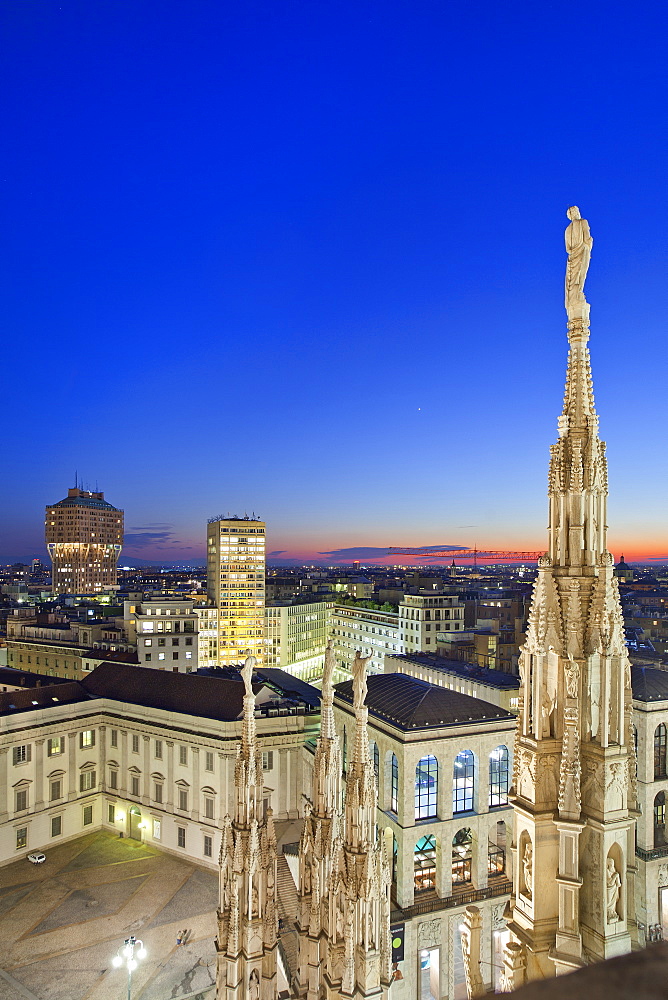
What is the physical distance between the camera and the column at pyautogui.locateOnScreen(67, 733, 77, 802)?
5678 cm

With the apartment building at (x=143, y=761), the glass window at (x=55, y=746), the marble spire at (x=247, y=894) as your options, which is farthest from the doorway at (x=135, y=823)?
the marble spire at (x=247, y=894)

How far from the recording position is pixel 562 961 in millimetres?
9406

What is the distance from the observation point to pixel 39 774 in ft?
179

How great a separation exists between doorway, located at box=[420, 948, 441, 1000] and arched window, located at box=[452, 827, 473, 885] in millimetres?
4836

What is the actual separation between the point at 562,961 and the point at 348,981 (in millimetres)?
12497

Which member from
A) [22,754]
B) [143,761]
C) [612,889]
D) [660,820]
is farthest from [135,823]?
[612,889]

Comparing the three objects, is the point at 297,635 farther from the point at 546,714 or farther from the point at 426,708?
the point at 546,714

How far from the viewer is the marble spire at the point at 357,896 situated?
18.7 m

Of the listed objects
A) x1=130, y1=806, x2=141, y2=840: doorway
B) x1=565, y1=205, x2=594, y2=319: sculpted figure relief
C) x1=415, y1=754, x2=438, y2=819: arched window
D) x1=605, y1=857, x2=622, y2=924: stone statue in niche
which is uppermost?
x1=565, y1=205, x2=594, y2=319: sculpted figure relief

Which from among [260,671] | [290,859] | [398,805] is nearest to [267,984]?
[398,805]

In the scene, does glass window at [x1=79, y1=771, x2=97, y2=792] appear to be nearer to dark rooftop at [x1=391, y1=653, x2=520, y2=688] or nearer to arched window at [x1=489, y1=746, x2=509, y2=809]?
dark rooftop at [x1=391, y1=653, x2=520, y2=688]

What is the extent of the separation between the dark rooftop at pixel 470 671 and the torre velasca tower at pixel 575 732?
51040mm

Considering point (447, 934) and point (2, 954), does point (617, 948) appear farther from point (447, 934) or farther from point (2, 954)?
point (2, 954)

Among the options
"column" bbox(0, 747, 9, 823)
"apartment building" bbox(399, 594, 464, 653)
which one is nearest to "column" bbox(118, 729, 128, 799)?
"column" bbox(0, 747, 9, 823)
